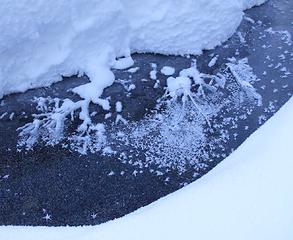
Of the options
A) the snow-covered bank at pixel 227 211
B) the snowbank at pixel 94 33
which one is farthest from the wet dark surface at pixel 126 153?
the snow-covered bank at pixel 227 211

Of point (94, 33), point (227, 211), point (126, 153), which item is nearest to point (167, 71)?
point (94, 33)

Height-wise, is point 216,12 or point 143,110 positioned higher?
point 216,12

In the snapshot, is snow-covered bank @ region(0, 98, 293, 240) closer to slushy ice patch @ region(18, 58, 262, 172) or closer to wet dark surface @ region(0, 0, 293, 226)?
wet dark surface @ region(0, 0, 293, 226)

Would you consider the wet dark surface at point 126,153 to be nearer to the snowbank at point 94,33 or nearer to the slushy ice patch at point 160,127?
the slushy ice patch at point 160,127

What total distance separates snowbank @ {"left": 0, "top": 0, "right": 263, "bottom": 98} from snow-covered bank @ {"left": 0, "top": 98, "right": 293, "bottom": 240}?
246 cm

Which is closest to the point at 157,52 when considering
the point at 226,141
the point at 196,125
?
the point at 196,125

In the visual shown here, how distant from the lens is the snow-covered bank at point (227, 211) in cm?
181

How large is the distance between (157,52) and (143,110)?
87 centimetres

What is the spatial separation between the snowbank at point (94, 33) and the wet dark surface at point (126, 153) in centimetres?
Result: 15

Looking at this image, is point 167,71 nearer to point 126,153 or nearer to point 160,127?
point 160,127

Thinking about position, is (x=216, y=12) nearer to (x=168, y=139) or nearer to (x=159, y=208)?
(x=168, y=139)

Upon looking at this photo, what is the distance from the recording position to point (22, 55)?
4379 mm

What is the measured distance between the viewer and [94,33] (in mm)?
4625

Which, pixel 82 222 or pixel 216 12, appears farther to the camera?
pixel 216 12
